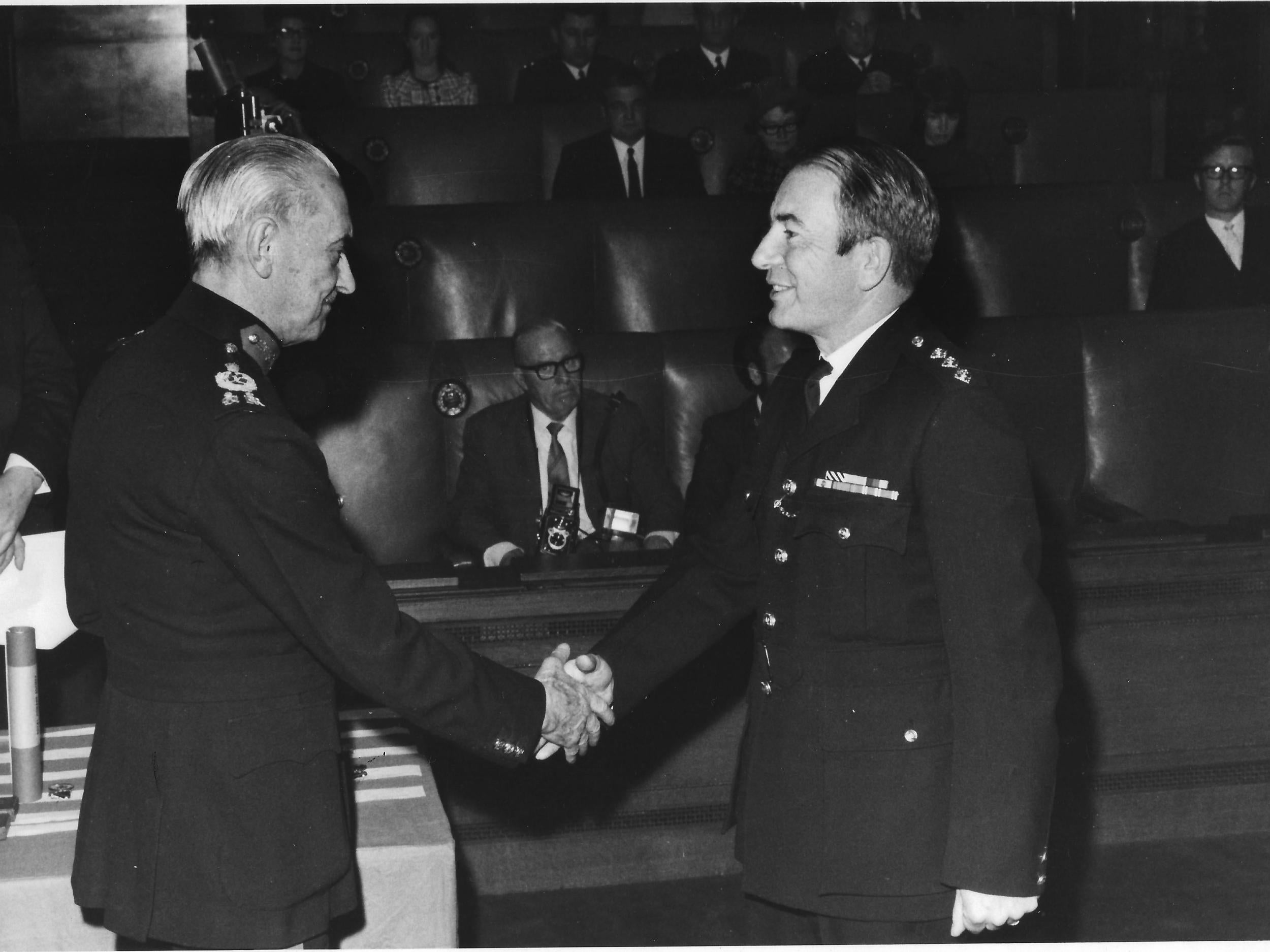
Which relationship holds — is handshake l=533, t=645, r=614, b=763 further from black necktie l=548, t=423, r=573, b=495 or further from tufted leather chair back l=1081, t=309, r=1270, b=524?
tufted leather chair back l=1081, t=309, r=1270, b=524

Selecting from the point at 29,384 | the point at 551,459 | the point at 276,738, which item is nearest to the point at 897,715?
the point at 276,738

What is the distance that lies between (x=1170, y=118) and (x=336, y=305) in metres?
4.94

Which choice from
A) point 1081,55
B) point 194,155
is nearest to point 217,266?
point 194,155

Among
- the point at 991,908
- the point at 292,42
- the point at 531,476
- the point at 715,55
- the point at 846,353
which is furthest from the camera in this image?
the point at 715,55

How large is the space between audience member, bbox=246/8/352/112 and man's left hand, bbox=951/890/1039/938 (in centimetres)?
544

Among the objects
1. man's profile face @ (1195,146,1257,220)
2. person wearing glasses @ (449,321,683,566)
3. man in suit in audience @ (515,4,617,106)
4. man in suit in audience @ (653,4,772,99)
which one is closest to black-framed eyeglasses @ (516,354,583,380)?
person wearing glasses @ (449,321,683,566)

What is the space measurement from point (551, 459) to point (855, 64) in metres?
3.91

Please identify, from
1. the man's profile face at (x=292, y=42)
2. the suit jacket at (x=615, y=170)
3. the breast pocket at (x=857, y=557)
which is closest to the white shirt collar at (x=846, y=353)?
the breast pocket at (x=857, y=557)

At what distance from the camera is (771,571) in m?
2.09

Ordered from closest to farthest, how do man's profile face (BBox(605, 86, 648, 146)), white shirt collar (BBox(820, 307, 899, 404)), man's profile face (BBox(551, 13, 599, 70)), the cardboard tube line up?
white shirt collar (BBox(820, 307, 899, 404)) → the cardboard tube → man's profile face (BBox(605, 86, 648, 146)) → man's profile face (BBox(551, 13, 599, 70))

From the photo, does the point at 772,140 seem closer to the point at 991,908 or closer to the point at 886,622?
the point at 886,622

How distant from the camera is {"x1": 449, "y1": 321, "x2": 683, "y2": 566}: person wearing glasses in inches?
171

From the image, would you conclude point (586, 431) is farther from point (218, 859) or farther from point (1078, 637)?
point (218, 859)

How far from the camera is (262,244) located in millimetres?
1952
